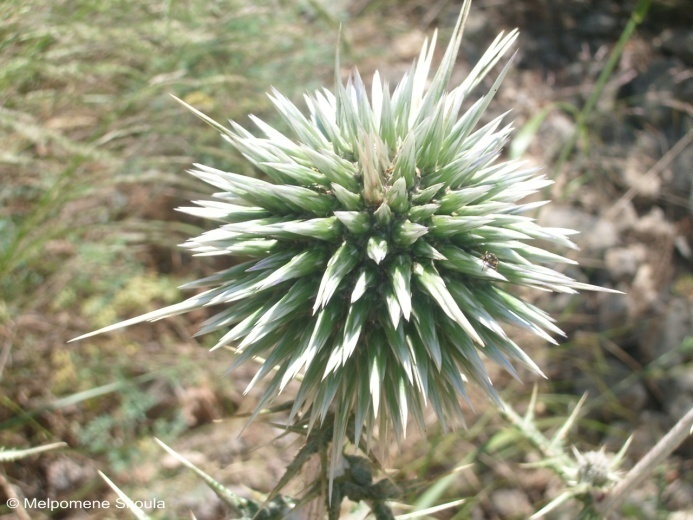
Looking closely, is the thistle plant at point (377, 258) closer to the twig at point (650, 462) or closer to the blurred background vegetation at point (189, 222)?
the twig at point (650, 462)

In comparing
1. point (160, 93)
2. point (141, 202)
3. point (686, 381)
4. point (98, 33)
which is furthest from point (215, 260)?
point (686, 381)

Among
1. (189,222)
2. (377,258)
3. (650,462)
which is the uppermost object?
(377,258)

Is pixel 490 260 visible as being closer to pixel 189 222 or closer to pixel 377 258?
pixel 377 258

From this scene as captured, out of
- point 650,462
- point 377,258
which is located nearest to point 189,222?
point 377,258

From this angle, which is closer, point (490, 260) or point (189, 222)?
point (490, 260)

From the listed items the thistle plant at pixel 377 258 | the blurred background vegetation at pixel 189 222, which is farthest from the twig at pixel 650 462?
the blurred background vegetation at pixel 189 222

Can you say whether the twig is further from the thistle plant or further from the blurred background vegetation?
the blurred background vegetation
